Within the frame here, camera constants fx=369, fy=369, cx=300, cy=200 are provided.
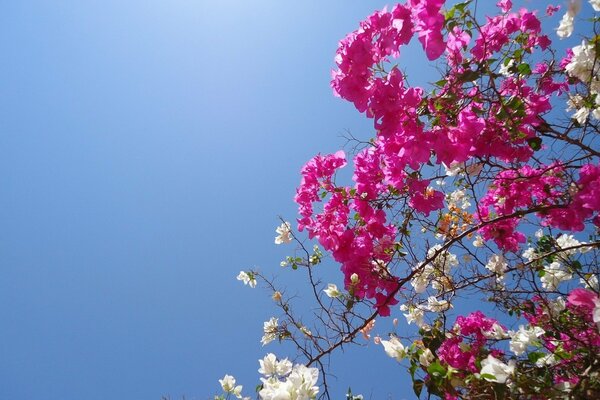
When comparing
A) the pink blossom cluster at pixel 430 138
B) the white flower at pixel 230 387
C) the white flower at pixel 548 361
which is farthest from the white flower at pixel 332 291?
the white flower at pixel 548 361

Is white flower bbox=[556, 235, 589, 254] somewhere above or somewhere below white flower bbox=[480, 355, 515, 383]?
above

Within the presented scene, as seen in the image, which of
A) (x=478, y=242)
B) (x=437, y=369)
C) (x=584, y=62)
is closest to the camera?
(x=437, y=369)

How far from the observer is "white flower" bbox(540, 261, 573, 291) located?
307 cm

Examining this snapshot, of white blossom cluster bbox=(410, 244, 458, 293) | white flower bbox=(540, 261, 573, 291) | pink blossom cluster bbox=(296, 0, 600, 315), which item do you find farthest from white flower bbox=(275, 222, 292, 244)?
white flower bbox=(540, 261, 573, 291)

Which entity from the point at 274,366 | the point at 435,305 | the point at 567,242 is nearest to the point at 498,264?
the point at 435,305

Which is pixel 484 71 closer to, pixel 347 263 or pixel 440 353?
pixel 347 263

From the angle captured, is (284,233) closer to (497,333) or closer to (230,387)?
(230,387)

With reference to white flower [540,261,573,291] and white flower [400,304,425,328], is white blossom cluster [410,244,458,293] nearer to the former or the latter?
white flower [400,304,425,328]

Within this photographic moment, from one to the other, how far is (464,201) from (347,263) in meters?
2.09

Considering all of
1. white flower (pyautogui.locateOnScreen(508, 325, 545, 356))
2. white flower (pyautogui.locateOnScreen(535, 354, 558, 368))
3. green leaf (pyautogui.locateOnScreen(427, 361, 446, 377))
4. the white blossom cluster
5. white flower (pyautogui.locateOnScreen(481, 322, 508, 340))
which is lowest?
white flower (pyautogui.locateOnScreen(535, 354, 558, 368))

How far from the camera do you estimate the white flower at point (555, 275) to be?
3.07 meters

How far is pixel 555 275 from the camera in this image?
122 inches

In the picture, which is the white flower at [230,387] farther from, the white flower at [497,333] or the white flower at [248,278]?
the white flower at [497,333]

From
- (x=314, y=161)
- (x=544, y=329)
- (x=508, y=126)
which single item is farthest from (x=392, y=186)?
(x=544, y=329)
